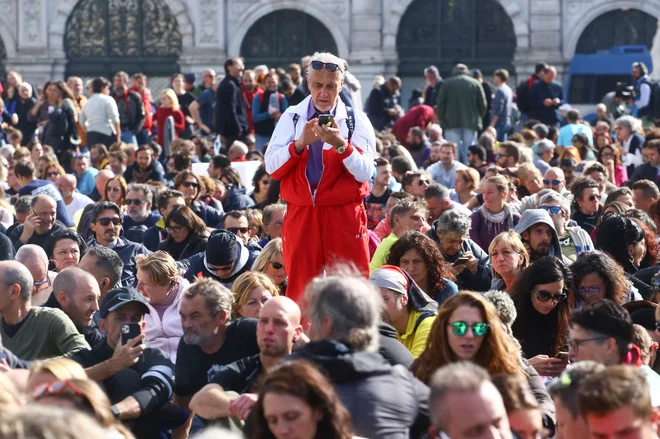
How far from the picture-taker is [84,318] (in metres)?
8.13

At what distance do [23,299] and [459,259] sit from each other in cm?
361

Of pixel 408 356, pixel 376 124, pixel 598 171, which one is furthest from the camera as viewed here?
pixel 376 124

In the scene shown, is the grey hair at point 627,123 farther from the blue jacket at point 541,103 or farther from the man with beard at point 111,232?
the man with beard at point 111,232

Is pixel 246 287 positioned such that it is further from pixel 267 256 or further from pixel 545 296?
pixel 545 296

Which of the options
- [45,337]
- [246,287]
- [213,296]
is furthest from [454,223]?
[45,337]

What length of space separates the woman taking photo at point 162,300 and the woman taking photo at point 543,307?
2.15 metres

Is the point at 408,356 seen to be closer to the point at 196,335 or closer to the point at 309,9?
the point at 196,335

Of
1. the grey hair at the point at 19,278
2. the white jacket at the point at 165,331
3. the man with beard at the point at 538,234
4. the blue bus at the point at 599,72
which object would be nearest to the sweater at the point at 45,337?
the grey hair at the point at 19,278

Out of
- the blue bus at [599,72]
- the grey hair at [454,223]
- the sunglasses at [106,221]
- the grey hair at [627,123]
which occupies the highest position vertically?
the blue bus at [599,72]

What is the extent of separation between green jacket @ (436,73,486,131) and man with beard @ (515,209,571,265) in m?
10.1

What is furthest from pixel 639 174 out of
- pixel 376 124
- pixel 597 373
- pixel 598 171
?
pixel 597 373

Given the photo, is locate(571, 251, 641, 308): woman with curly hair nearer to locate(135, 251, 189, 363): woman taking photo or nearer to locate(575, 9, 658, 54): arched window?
locate(135, 251, 189, 363): woman taking photo

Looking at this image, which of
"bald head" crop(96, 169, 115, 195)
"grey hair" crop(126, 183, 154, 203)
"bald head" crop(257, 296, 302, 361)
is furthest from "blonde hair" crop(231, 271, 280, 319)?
"bald head" crop(96, 169, 115, 195)

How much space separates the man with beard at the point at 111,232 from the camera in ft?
36.6
